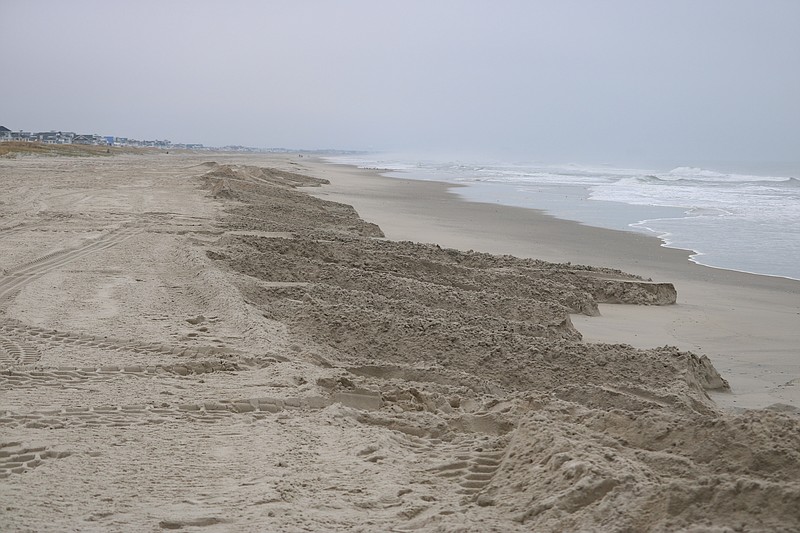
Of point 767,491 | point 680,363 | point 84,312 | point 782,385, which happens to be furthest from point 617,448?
point 84,312

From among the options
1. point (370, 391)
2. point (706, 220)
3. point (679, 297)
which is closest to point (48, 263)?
point (370, 391)

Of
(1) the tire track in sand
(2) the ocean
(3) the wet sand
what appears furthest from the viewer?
(2) the ocean

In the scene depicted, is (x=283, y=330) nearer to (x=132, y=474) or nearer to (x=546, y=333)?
(x=546, y=333)

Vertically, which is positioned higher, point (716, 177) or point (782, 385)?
point (716, 177)

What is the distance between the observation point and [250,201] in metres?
17.9

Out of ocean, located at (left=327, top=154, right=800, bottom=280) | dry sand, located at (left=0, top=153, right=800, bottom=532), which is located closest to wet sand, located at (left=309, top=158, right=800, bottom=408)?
dry sand, located at (left=0, top=153, right=800, bottom=532)

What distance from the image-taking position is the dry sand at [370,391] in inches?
112

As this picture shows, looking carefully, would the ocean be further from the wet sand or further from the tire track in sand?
the tire track in sand

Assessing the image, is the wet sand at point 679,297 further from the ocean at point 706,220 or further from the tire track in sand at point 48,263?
the tire track in sand at point 48,263

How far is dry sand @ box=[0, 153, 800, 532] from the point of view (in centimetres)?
285

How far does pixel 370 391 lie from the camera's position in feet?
15.4

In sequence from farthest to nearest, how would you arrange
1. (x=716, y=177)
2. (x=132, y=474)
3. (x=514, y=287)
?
1. (x=716, y=177)
2. (x=514, y=287)
3. (x=132, y=474)

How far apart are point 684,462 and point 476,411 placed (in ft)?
4.99

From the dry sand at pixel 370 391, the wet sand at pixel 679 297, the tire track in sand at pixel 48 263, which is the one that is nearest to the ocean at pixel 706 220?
the wet sand at pixel 679 297
